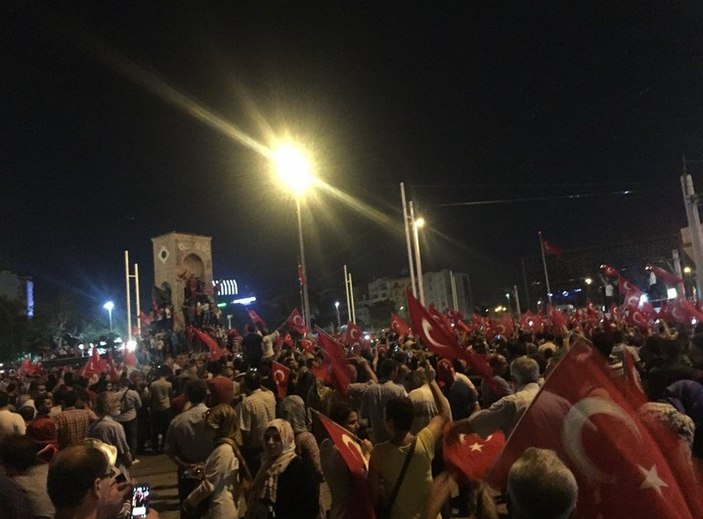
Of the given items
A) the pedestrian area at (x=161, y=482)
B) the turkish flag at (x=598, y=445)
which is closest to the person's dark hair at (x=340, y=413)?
the turkish flag at (x=598, y=445)

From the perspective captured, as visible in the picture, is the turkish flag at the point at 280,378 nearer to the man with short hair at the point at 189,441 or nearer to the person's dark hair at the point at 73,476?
the man with short hair at the point at 189,441

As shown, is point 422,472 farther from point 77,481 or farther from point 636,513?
point 77,481

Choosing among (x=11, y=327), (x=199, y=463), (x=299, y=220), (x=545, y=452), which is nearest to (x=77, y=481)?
(x=545, y=452)

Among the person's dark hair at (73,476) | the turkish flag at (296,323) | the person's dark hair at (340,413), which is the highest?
the turkish flag at (296,323)

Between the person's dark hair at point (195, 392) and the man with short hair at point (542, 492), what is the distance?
482 centimetres

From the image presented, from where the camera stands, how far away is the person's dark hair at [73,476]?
8.09ft

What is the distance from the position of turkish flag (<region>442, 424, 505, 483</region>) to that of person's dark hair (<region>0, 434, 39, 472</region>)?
9.59ft

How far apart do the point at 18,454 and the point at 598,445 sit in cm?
379

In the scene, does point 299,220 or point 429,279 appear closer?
point 299,220

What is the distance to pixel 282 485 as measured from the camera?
420cm

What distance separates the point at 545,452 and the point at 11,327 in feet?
204

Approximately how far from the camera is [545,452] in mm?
2248

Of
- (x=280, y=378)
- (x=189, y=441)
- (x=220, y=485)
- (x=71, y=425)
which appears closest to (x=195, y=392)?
(x=189, y=441)

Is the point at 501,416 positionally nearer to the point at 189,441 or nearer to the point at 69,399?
the point at 189,441
